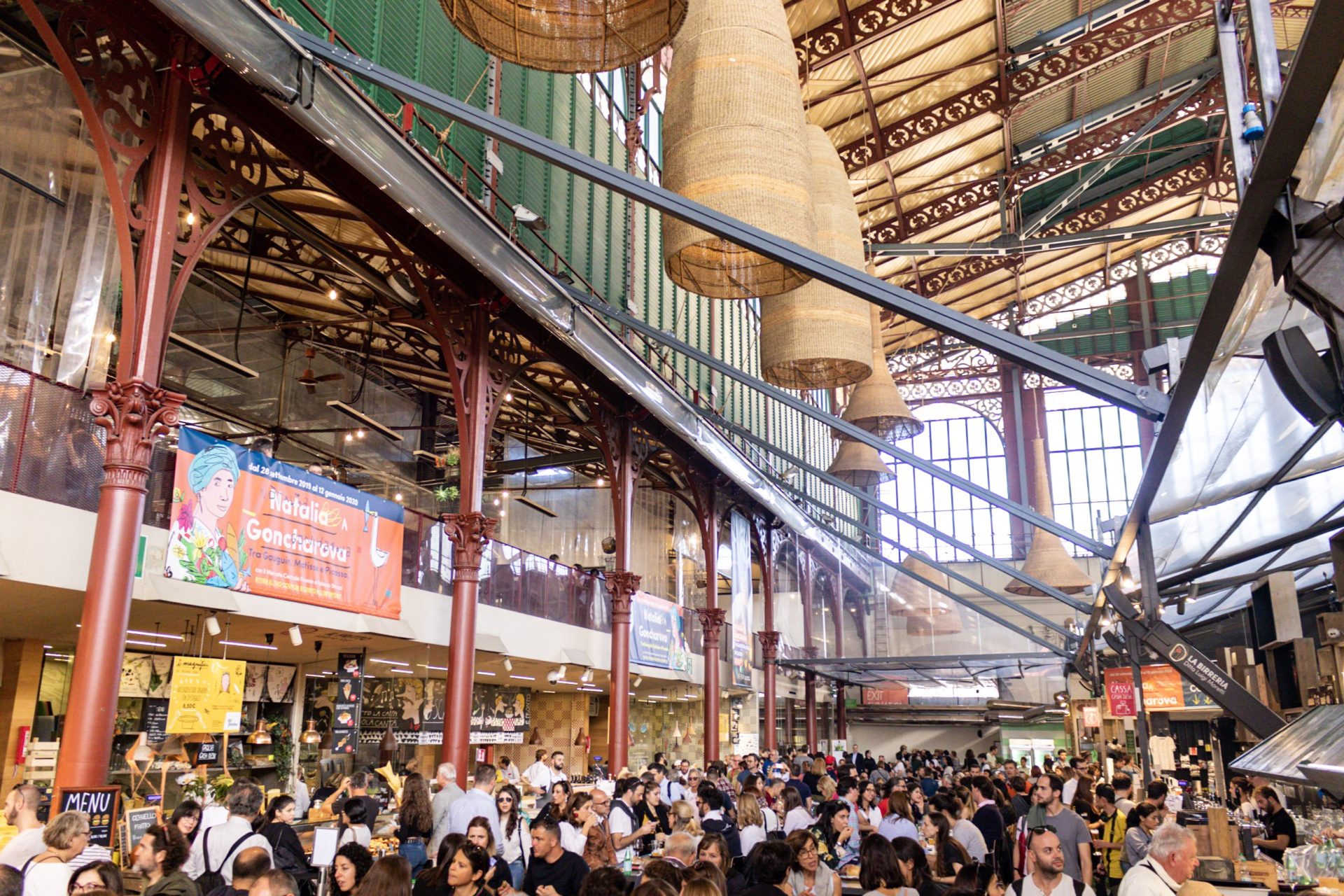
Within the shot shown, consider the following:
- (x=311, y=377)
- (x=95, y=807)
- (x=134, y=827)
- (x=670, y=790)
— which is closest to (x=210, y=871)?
(x=95, y=807)

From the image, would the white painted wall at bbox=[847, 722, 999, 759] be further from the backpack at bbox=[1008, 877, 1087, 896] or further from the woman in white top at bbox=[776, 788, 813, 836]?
the backpack at bbox=[1008, 877, 1087, 896]

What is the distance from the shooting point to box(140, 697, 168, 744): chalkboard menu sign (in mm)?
12555

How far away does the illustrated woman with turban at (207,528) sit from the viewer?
29.6ft

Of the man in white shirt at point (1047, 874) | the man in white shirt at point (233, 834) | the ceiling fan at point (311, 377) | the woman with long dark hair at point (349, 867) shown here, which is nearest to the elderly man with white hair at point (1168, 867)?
the man in white shirt at point (1047, 874)

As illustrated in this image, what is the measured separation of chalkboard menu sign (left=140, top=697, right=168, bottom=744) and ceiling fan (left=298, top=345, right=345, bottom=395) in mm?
→ 5549

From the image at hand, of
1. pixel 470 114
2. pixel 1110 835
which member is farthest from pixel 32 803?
pixel 1110 835

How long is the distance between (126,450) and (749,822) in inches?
223

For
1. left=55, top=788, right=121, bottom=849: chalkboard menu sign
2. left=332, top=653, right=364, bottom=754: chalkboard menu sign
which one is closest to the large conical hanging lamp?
left=332, top=653, right=364, bottom=754: chalkboard menu sign

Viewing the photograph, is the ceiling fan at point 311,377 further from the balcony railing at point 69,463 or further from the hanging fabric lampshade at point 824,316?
the hanging fabric lampshade at point 824,316

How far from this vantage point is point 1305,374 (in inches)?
143

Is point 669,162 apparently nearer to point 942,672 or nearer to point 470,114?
point 470,114

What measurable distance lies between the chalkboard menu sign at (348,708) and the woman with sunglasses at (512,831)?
4.90 metres

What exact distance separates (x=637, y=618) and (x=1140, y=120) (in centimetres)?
1788

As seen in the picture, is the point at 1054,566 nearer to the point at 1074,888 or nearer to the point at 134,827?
the point at 1074,888
